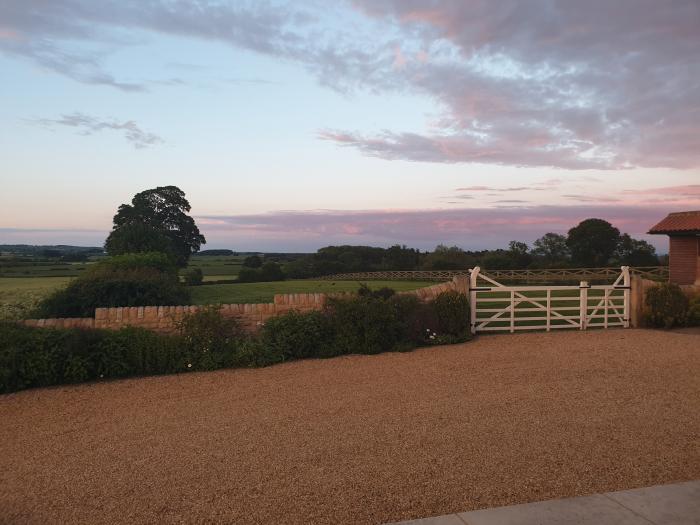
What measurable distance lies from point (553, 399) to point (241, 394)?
505 centimetres

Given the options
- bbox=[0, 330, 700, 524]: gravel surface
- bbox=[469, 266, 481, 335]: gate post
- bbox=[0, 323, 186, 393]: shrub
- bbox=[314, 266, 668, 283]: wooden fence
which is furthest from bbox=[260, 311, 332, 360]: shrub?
bbox=[314, 266, 668, 283]: wooden fence

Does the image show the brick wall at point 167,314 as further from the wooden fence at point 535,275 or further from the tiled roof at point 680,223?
the tiled roof at point 680,223

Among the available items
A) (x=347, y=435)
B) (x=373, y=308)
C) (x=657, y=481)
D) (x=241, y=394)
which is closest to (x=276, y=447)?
(x=347, y=435)

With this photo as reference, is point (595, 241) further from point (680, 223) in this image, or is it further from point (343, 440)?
point (343, 440)

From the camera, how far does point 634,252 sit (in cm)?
4584

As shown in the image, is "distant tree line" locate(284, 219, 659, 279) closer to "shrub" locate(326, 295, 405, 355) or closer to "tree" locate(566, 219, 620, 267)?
"tree" locate(566, 219, 620, 267)

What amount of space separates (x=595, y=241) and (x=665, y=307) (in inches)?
1332

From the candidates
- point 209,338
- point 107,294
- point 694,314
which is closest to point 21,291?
point 107,294

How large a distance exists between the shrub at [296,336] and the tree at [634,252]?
36919 mm

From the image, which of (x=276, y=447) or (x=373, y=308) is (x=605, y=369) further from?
(x=276, y=447)

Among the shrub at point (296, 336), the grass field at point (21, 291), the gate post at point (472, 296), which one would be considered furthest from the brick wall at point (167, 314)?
the gate post at point (472, 296)

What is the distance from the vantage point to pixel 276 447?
21.3 ft

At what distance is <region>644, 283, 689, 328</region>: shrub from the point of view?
15586 mm

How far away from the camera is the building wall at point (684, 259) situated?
25025 mm
